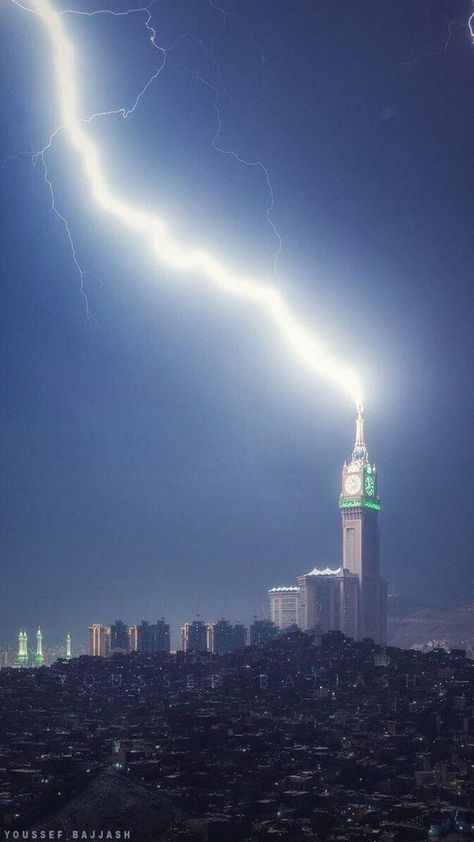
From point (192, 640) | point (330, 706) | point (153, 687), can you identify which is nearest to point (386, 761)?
point (330, 706)

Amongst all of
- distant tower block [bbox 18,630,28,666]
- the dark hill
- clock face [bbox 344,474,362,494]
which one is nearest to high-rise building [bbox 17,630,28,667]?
distant tower block [bbox 18,630,28,666]

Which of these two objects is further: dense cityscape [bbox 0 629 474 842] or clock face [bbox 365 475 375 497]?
clock face [bbox 365 475 375 497]

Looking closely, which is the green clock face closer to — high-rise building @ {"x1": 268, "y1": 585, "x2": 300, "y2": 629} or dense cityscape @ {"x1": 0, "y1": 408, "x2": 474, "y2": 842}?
high-rise building @ {"x1": 268, "y1": 585, "x2": 300, "y2": 629}

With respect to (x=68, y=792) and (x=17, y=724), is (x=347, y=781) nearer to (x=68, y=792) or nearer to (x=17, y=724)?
(x=68, y=792)

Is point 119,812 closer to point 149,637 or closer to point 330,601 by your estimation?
point 149,637

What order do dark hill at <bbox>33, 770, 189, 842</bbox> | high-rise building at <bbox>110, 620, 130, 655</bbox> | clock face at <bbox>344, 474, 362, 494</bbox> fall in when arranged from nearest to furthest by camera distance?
dark hill at <bbox>33, 770, 189, 842</bbox> → high-rise building at <bbox>110, 620, 130, 655</bbox> → clock face at <bbox>344, 474, 362, 494</bbox>

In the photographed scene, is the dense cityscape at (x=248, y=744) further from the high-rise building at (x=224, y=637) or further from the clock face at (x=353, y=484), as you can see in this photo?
the clock face at (x=353, y=484)

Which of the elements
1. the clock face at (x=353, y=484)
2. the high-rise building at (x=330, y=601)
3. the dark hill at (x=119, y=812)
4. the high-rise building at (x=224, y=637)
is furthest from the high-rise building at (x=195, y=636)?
the dark hill at (x=119, y=812)

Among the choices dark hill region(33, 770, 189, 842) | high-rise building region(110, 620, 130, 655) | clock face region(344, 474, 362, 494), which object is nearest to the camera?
dark hill region(33, 770, 189, 842)
